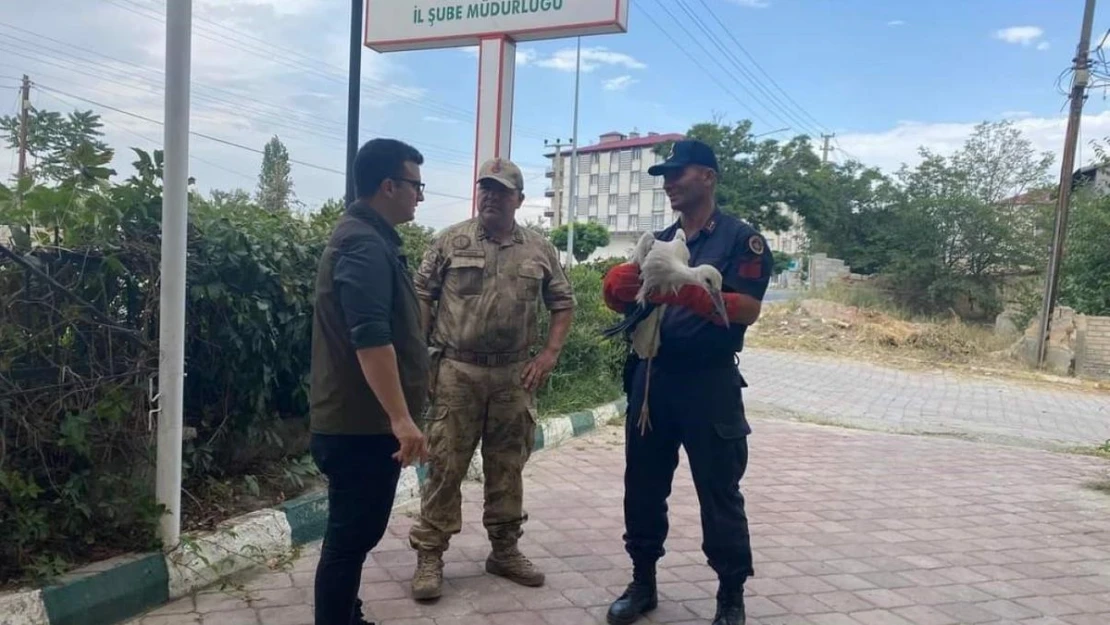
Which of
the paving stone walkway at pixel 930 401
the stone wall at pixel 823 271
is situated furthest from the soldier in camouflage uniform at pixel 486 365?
the stone wall at pixel 823 271

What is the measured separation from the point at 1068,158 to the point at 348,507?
16.8 metres

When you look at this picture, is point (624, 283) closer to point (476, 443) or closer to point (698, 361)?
point (698, 361)

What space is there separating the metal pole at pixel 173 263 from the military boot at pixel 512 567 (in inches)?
49.4

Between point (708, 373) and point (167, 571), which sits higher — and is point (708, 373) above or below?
above

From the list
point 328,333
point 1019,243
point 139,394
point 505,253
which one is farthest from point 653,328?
point 1019,243

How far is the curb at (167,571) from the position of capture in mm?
2572

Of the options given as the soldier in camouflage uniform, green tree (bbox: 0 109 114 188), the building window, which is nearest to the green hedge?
green tree (bbox: 0 109 114 188)

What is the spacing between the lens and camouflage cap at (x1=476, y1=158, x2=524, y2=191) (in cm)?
320

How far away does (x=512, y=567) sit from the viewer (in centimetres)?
331

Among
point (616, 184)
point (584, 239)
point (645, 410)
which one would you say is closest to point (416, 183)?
point (645, 410)

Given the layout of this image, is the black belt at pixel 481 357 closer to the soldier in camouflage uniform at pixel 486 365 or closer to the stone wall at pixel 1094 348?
the soldier in camouflage uniform at pixel 486 365

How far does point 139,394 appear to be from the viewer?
3.04m

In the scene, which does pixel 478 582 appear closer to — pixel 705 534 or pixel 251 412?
pixel 705 534

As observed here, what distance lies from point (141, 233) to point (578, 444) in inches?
145
